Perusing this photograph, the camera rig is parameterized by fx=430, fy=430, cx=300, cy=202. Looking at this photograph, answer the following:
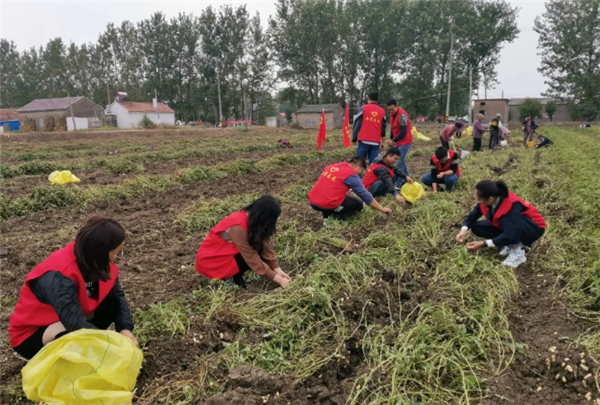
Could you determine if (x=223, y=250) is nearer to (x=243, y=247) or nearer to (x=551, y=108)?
(x=243, y=247)

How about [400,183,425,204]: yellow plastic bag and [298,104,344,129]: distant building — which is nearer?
[400,183,425,204]: yellow plastic bag

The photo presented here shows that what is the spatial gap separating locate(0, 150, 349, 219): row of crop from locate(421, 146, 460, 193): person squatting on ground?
201 inches

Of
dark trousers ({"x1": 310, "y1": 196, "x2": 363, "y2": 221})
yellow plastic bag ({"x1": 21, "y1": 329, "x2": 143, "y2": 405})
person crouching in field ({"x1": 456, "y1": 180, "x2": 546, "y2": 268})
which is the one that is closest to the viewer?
yellow plastic bag ({"x1": 21, "y1": 329, "x2": 143, "y2": 405})

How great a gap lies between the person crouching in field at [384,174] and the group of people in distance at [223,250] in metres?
0.02

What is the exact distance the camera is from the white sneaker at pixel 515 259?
13.8 ft

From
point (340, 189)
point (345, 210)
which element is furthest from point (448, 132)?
point (340, 189)

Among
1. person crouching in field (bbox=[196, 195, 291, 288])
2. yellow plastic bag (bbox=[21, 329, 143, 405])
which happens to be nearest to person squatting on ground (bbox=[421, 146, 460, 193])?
person crouching in field (bbox=[196, 195, 291, 288])

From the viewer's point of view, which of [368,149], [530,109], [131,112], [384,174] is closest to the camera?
[384,174]

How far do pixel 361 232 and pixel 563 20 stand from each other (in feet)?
185

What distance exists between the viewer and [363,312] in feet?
10.6

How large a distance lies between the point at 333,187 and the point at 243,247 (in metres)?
2.17

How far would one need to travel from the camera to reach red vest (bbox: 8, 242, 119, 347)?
2.41 metres

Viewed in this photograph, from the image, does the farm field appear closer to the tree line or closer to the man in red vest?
the man in red vest

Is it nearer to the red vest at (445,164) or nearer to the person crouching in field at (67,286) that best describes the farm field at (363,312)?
the person crouching in field at (67,286)
